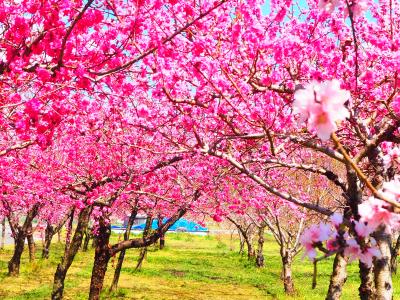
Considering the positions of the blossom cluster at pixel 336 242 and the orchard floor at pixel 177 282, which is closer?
the blossom cluster at pixel 336 242

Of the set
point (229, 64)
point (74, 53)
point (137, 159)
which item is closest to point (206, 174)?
point (137, 159)

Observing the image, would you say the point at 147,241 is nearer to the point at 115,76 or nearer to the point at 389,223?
the point at 115,76

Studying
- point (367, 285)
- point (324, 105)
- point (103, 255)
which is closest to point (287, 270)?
point (103, 255)

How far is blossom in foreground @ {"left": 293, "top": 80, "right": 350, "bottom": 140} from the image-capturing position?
6.27 ft

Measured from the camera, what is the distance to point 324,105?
1.93 m

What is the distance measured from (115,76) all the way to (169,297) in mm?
12353

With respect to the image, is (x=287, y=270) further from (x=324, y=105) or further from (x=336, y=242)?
(x=324, y=105)

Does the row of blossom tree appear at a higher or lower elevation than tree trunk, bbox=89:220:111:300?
higher

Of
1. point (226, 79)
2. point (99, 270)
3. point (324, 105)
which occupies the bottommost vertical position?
point (99, 270)

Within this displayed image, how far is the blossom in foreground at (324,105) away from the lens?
1.91 m

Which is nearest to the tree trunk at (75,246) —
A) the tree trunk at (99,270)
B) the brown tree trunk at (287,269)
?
the tree trunk at (99,270)

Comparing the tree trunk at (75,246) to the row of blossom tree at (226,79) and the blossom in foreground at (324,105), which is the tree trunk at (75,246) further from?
the blossom in foreground at (324,105)

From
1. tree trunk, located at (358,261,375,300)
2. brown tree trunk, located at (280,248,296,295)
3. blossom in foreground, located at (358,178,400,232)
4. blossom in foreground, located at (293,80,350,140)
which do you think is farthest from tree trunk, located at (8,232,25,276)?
blossom in foreground, located at (293,80,350,140)

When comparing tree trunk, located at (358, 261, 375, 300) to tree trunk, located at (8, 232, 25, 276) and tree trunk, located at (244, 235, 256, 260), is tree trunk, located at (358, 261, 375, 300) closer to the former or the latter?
tree trunk, located at (8, 232, 25, 276)
